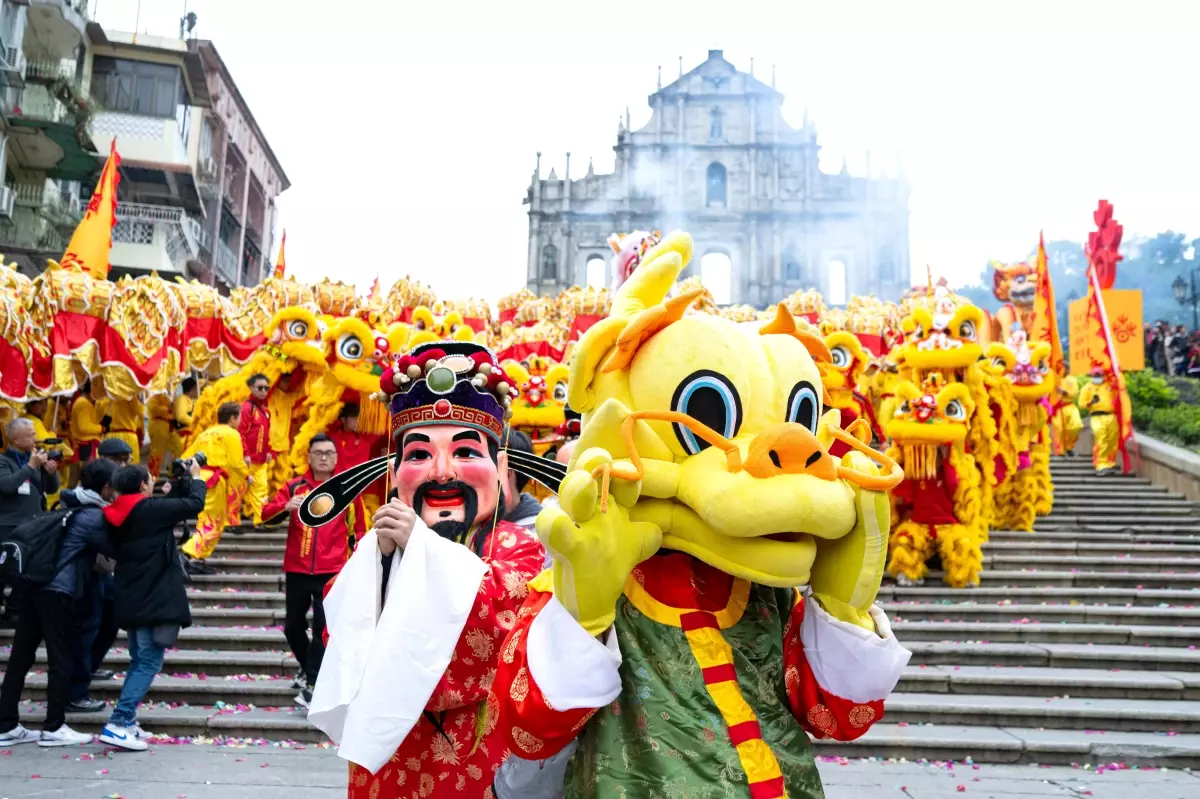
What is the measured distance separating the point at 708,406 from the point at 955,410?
7685 mm

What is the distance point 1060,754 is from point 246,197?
39.8 meters

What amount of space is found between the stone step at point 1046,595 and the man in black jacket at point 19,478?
22.8ft

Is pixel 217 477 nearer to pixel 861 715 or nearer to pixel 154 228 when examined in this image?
pixel 861 715

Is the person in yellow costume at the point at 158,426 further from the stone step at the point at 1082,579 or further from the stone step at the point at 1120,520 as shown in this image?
the stone step at the point at 1120,520

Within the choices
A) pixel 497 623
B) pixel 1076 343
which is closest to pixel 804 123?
pixel 1076 343

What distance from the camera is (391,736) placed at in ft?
7.47

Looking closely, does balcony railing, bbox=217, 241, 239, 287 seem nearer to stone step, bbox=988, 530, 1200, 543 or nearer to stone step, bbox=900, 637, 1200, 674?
stone step, bbox=988, 530, 1200, 543

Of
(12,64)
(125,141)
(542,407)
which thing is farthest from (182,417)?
(125,141)

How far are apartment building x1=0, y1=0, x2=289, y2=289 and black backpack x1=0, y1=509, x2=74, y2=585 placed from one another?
66.4 feet

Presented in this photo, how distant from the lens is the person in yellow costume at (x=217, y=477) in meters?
8.45

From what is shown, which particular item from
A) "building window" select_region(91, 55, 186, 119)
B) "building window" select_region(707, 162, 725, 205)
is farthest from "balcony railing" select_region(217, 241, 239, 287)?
"building window" select_region(707, 162, 725, 205)

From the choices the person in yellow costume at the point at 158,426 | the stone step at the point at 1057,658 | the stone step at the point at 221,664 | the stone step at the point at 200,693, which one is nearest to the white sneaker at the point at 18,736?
the stone step at the point at 200,693

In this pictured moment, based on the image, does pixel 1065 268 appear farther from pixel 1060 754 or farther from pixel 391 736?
pixel 391 736

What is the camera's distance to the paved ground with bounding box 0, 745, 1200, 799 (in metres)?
4.79
